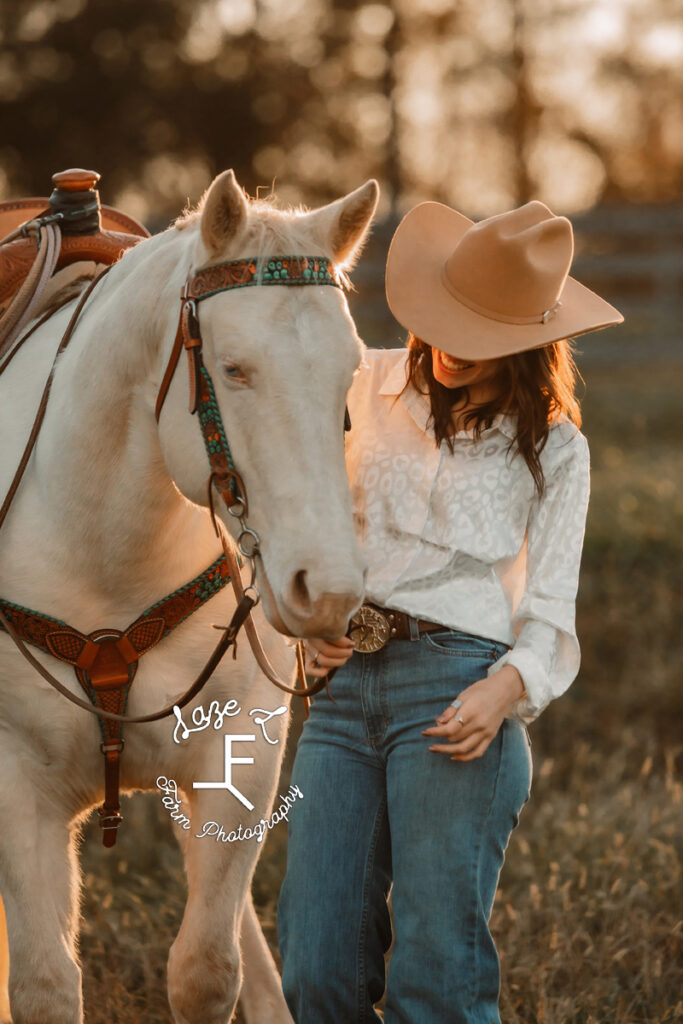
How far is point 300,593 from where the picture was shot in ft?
5.90

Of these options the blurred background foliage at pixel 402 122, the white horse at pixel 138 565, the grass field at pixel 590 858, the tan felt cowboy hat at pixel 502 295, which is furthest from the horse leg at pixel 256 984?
the blurred background foliage at pixel 402 122

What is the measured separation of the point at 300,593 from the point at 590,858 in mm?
2515

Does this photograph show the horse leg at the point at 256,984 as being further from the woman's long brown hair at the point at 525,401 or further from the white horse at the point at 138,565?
the woman's long brown hair at the point at 525,401

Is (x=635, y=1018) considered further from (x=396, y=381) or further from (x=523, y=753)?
(x=396, y=381)

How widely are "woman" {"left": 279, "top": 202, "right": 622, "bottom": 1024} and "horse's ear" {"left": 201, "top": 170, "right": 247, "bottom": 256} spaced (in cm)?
48

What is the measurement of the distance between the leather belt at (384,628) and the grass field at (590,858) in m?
1.16

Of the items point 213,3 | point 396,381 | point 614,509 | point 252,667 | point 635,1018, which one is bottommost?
point 635,1018

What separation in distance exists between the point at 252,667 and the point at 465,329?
838mm

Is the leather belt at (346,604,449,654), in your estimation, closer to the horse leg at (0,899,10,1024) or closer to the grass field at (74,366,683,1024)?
the grass field at (74,366,683,1024)

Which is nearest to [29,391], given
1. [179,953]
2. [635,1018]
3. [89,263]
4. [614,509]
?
[89,263]

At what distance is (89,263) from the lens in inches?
114

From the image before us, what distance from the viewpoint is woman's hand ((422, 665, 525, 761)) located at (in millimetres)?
2129

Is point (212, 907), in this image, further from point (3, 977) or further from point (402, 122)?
point (402, 122)

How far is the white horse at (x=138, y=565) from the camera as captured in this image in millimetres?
2023
